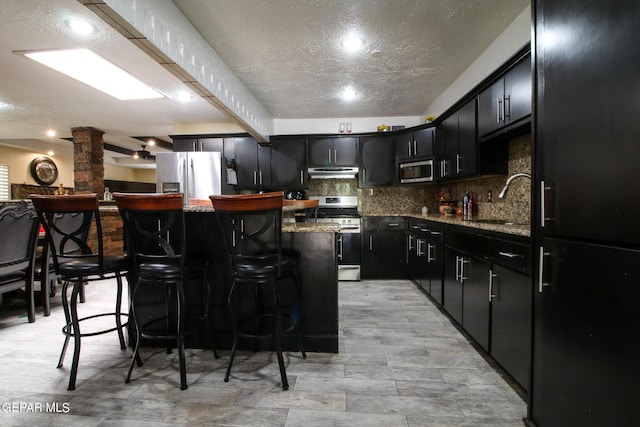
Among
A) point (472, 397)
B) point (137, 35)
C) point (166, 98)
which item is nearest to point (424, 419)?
point (472, 397)

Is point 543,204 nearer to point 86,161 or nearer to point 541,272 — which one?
point 541,272

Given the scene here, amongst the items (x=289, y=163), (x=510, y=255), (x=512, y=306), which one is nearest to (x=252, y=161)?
(x=289, y=163)

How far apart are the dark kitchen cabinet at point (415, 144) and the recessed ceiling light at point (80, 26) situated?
3.72 metres

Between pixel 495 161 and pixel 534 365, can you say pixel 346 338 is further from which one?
pixel 495 161

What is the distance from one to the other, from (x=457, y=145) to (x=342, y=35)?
1.67 meters

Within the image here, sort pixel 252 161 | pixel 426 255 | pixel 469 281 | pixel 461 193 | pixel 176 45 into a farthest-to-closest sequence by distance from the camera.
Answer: pixel 252 161 → pixel 461 193 → pixel 426 255 → pixel 469 281 → pixel 176 45

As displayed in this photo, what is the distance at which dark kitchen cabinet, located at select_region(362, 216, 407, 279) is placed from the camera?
4.25m

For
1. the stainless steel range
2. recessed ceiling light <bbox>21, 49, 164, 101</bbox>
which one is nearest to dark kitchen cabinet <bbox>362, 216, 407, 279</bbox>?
the stainless steel range

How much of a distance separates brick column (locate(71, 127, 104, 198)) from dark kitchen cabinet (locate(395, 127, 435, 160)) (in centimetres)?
523

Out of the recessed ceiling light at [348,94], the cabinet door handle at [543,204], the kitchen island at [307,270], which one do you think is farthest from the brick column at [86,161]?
the cabinet door handle at [543,204]

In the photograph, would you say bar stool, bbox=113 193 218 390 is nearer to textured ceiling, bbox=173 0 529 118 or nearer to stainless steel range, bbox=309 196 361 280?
textured ceiling, bbox=173 0 529 118

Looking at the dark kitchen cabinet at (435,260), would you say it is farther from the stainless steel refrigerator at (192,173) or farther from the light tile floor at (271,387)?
the stainless steel refrigerator at (192,173)

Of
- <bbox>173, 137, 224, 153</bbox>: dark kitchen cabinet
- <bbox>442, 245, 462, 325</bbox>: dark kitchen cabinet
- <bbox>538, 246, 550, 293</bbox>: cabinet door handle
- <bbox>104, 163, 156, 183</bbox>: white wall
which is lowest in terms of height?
<bbox>442, 245, 462, 325</bbox>: dark kitchen cabinet

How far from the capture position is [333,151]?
4.67 meters
